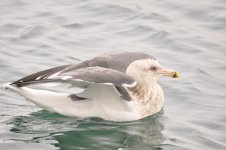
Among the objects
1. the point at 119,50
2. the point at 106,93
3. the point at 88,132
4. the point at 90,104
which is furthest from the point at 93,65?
the point at 119,50

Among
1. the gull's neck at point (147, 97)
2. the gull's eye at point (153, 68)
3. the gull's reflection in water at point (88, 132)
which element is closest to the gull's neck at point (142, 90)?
the gull's neck at point (147, 97)

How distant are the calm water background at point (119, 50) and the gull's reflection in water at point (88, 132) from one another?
13mm

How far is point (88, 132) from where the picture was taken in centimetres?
970

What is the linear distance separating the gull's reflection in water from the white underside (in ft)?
0.34

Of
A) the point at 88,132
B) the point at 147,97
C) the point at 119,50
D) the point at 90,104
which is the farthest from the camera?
the point at 119,50

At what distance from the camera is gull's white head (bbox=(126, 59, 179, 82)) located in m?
10.2

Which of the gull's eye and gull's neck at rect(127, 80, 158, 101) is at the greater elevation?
the gull's eye

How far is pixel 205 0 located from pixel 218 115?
20.8 ft

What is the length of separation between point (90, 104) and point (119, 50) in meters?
3.47

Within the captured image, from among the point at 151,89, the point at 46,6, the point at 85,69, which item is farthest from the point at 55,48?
→ the point at 85,69

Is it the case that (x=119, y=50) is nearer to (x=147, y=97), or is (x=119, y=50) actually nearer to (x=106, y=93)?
(x=147, y=97)

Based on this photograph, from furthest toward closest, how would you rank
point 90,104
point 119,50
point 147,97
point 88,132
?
point 119,50 < point 147,97 < point 90,104 < point 88,132

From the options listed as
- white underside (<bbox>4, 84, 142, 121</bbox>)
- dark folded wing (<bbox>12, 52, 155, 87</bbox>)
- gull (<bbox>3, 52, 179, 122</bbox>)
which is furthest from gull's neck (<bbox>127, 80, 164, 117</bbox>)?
dark folded wing (<bbox>12, 52, 155, 87</bbox>)

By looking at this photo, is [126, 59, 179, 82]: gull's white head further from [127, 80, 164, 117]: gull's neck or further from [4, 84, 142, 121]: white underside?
[4, 84, 142, 121]: white underside
